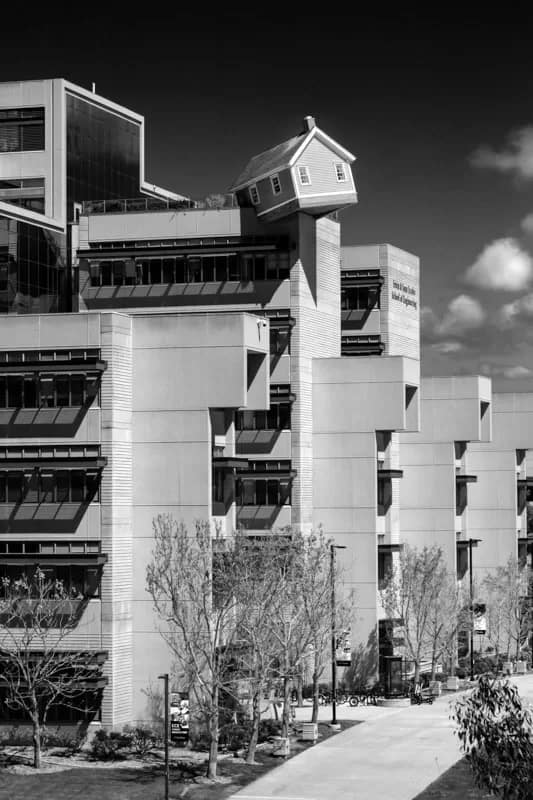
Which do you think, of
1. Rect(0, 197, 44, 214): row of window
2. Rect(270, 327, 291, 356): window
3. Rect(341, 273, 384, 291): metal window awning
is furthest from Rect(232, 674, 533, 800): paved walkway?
Rect(0, 197, 44, 214): row of window

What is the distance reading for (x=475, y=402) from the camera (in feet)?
398

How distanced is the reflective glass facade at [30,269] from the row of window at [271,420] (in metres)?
15.2

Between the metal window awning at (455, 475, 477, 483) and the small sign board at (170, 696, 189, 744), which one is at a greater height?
the metal window awning at (455, 475, 477, 483)

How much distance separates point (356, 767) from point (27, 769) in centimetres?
1634

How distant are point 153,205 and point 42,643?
3761 cm

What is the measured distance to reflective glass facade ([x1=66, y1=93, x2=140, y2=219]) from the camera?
108m

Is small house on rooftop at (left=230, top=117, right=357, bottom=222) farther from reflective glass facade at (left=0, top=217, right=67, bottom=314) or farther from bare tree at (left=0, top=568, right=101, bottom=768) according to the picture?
bare tree at (left=0, top=568, right=101, bottom=768)

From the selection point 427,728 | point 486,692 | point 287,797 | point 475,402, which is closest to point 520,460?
point 475,402

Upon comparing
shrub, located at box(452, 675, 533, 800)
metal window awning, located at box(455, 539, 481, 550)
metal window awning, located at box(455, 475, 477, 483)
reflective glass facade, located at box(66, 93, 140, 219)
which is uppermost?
reflective glass facade, located at box(66, 93, 140, 219)

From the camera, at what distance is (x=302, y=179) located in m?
98.9

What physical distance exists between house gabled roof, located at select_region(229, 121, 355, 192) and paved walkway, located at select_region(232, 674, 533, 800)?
36893 millimetres

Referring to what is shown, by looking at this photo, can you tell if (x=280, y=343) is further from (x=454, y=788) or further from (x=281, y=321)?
(x=454, y=788)

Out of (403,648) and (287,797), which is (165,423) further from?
(403,648)

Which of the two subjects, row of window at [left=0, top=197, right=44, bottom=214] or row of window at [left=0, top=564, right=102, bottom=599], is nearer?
row of window at [left=0, top=564, right=102, bottom=599]
